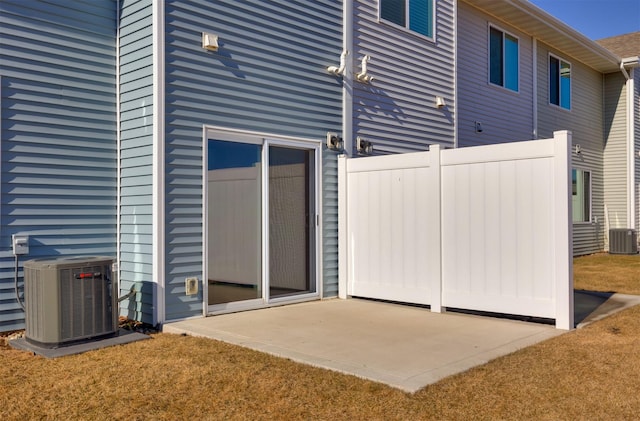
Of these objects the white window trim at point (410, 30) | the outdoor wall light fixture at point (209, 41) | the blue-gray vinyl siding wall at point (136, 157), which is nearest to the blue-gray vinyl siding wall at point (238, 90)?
the outdoor wall light fixture at point (209, 41)

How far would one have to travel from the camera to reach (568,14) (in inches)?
620

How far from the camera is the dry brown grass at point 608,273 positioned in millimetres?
8493

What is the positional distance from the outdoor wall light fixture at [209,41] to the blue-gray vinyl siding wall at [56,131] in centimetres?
99

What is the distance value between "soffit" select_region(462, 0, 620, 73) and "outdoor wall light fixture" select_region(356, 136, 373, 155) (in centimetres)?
447

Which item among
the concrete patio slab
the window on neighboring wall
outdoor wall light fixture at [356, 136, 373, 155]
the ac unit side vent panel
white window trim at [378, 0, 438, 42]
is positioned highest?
white window trim at [378, 0, 438, 42]

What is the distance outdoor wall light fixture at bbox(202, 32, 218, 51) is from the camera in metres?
5.89

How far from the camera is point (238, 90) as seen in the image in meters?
6.24

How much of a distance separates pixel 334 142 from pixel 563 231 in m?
3.04

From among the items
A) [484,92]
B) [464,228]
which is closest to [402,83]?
[464,228]

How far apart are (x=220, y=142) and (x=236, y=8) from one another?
4.87 ft

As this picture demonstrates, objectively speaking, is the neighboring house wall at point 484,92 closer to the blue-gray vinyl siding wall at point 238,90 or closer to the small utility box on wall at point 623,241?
the blue-gray vinyl siding wall at point 238,90

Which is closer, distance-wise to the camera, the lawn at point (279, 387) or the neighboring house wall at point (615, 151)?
the lawn at point (279, 387)

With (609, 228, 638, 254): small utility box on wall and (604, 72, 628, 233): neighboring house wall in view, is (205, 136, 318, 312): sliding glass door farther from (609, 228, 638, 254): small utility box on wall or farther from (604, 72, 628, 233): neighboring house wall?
(604, 72, 628, 233): neighboring house wall

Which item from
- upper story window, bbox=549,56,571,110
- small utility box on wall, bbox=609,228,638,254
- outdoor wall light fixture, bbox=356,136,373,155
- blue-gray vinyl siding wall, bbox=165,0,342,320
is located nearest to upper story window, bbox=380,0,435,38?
blue-gray vinyl siding wall, bbox=165,0,342,320
